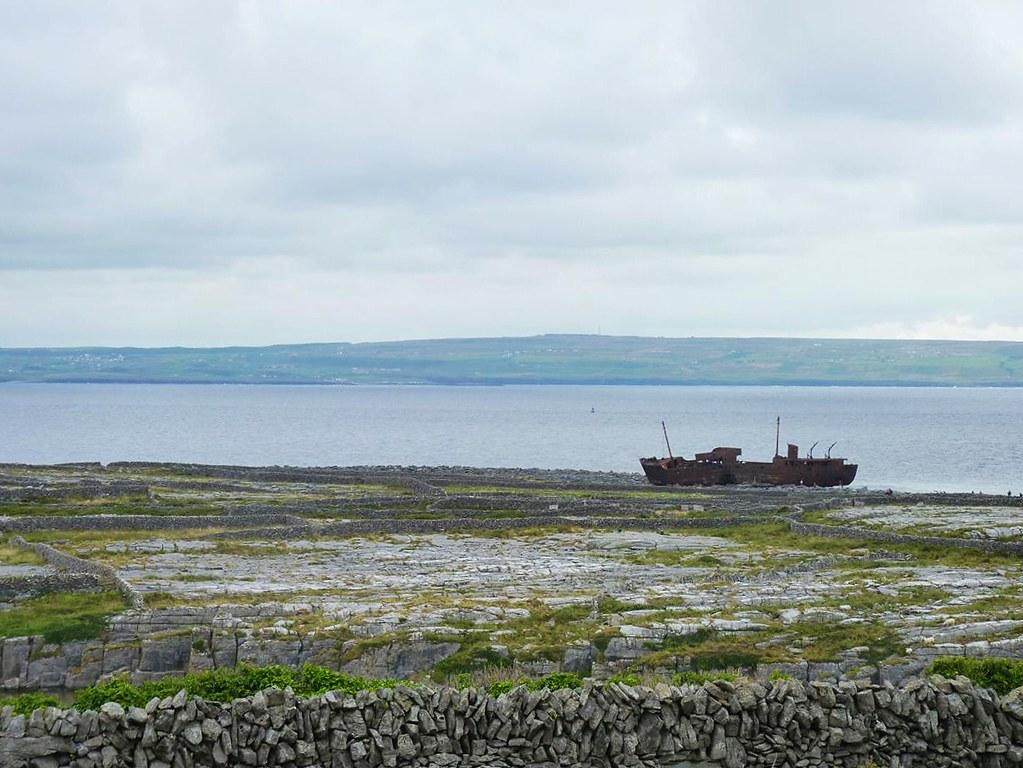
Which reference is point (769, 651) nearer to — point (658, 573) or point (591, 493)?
point (658, 573)

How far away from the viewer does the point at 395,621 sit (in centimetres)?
3344

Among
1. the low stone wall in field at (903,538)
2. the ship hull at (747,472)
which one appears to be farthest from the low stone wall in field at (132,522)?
the ship hull at (747,472)

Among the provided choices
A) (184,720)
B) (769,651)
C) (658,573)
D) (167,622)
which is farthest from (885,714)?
(658,573)

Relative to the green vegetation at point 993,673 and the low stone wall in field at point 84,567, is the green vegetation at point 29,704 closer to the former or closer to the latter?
the green vegetation at point 993,673

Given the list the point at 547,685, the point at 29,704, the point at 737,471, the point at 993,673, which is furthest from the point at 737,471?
the point at 29,704

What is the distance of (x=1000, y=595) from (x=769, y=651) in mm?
11678

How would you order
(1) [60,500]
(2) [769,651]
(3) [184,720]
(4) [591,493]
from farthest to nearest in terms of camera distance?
(4) [591,493] < (1) [60,500] < (2) [769,651] < (3) [184,720]

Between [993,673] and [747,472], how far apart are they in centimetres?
8782

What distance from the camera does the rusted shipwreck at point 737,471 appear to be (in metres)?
104

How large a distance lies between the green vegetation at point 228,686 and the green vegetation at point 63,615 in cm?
1542

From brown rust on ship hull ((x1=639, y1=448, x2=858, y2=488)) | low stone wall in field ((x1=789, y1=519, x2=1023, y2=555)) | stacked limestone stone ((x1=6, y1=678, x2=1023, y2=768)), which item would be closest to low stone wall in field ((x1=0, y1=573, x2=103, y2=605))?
stacked limestone stone ((x1=6, y1=678, x2=1023, y2=768))

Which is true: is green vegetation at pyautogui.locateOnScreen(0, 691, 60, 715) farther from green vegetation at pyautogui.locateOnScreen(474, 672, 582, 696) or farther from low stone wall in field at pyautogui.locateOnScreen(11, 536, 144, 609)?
low stone wall in field at pyautogui.locateOnScreen(11, 536, 144, 609)

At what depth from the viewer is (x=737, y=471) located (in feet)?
349

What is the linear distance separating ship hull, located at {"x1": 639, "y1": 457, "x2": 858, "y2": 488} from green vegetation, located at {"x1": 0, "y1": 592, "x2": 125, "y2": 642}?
68228 mm
